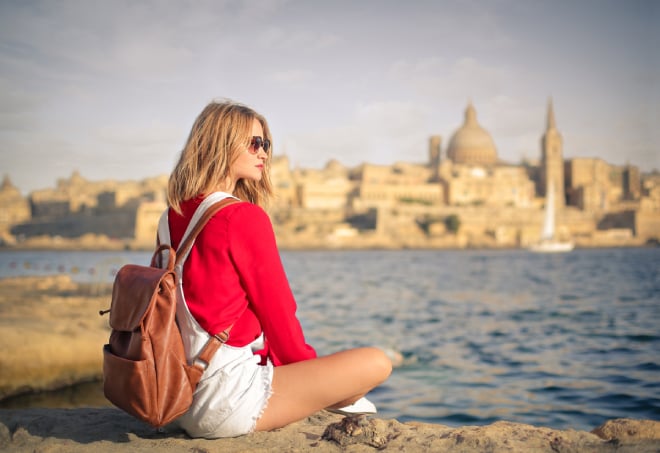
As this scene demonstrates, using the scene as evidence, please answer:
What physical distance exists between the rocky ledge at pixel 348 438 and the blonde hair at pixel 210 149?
0.68 m

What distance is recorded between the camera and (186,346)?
1928 millimetres

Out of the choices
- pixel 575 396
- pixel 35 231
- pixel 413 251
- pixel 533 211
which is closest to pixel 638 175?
pixel 533 211

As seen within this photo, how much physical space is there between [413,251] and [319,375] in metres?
50.1

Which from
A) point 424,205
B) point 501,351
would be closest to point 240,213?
point 501,351

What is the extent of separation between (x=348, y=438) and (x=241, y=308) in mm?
497

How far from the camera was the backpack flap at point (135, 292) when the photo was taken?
1.81 metres

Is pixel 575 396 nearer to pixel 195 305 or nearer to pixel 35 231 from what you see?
pixel 195 305

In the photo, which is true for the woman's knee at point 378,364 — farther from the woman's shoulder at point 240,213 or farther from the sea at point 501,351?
the sea at point 501,351

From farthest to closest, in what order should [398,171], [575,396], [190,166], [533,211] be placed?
[398,171], [533,211], [575,396], [190,166]

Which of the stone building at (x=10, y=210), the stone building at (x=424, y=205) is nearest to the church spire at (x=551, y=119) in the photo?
the stone building at (x=424, y=205)

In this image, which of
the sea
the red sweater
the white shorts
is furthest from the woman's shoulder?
the sea

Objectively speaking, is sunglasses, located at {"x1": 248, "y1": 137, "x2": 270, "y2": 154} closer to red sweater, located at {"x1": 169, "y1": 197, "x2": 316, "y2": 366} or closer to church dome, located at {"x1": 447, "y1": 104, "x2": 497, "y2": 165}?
red sweater, located at {"x1": 169, "y1": 197, "x2": 316, "y2": 366}

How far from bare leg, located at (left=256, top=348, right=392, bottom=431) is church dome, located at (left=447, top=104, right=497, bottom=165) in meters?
68.2

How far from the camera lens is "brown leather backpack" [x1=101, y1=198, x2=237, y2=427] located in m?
1.81
